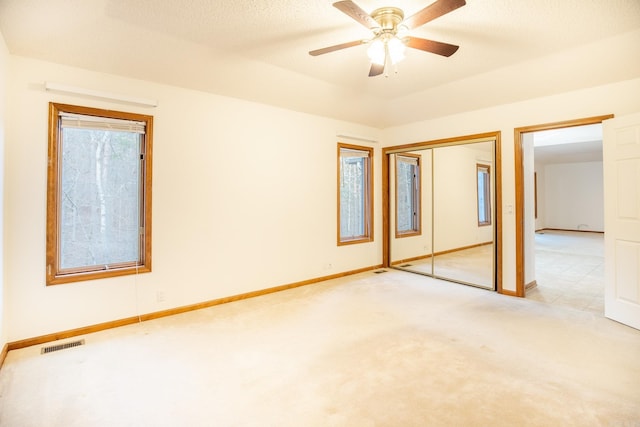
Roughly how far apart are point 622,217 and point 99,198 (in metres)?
5.13

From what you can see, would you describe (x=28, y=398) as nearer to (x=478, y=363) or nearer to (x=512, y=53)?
(x=478, y=363)

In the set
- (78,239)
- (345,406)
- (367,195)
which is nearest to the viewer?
(345,406)

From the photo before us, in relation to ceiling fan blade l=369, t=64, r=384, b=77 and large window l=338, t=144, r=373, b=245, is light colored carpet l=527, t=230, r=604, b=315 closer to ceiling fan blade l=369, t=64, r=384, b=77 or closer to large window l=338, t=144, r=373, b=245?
large window l=338, t=144, r=373, b=245

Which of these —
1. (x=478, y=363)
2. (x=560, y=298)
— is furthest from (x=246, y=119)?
(x=560, y=298)

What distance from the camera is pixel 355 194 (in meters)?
5.48

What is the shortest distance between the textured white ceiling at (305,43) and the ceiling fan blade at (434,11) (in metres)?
0.33

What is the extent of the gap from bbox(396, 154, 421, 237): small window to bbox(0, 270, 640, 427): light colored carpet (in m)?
2.27

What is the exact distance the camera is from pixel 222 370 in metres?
2.37

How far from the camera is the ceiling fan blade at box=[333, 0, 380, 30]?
1.84 metres

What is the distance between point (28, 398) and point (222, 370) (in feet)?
3.80

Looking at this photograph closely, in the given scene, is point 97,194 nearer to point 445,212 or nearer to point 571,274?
point 445,212

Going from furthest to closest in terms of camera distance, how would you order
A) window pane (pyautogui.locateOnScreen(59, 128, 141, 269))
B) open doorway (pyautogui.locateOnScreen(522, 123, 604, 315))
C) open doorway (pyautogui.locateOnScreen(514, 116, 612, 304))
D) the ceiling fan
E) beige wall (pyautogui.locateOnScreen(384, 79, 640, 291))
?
open doorway (pyautogui.locateOnScreen(522, 123, 604, 315)) → open doorway (pyautogui.locateOnScreen(514, 116, 612, 304)) → beige wall (pyautogui.locateOnScreen(384, 79, 640, 291)) → window pane (pyautogui.locateOnScreen(59, 128, 141, 269)) → the ceiling fan

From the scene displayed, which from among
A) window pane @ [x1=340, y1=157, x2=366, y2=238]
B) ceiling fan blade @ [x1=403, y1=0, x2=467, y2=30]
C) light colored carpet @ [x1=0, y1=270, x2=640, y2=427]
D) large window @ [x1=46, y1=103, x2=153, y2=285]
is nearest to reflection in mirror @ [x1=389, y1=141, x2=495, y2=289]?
window pane @ [x1=340, y1=157, x2=366, y2=238]

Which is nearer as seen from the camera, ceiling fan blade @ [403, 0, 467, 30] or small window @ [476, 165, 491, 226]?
ceiling fan blade @ [403, 0, 467, 30]
